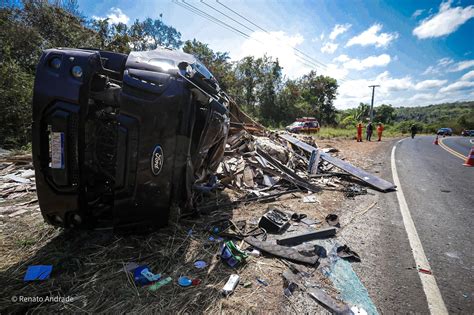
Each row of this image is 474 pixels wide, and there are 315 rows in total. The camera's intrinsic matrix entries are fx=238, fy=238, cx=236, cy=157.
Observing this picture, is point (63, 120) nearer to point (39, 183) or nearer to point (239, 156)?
point (39, 183)

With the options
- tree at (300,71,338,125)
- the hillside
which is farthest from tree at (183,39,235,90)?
the hillside

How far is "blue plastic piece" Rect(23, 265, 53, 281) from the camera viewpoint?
2.19 m

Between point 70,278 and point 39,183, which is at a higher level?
point 39,183

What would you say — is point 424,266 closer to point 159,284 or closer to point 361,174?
point 159,284

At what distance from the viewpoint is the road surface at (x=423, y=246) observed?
2.25 metres

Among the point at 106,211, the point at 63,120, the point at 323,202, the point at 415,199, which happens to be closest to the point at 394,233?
the point at 323,202

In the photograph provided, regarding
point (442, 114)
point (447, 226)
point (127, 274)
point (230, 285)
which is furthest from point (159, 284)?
point (442, 114)

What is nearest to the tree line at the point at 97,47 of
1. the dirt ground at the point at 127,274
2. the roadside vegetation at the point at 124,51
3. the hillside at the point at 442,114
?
the roadside vegetation at the point at 124,51

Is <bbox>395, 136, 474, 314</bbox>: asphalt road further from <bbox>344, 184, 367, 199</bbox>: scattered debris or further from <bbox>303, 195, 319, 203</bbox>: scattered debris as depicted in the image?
<bbox>303, 195, 319, 203</bbox>: scattered debris

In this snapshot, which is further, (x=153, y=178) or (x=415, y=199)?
(x=415, y=199)

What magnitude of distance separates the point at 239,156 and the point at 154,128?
3800mm

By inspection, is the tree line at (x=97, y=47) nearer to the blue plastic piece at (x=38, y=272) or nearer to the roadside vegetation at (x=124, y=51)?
the roadside vegetation at (x=124, y=51)

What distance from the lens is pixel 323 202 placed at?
4633 mm

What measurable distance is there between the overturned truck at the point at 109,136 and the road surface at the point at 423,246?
238 cm
